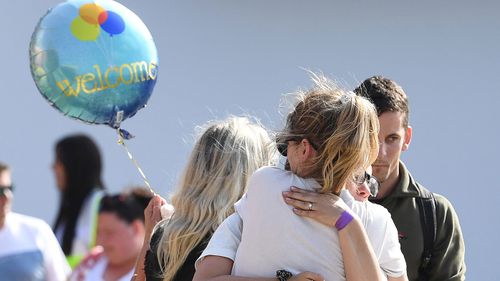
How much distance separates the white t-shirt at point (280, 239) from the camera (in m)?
1.86

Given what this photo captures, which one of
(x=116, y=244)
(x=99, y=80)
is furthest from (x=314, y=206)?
(x=116, y=244)

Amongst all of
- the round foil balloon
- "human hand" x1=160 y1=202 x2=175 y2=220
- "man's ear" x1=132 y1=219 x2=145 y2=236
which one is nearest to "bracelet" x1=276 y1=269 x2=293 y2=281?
"human hand" x1=160 y1=202 x2=175 y2=220

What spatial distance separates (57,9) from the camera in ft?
9.44

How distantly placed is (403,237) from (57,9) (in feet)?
3.86

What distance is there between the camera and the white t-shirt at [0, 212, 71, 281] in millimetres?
3494

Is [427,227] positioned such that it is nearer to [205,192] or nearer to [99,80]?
[205,192]

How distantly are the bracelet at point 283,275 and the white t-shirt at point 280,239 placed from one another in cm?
1

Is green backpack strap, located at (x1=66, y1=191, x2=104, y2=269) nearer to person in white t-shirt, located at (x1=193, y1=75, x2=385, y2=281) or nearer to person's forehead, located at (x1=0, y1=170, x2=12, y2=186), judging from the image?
person's forehead, located at (x1=0, y1=170, x2=12, y2=186)

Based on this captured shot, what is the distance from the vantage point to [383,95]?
272 centimetres

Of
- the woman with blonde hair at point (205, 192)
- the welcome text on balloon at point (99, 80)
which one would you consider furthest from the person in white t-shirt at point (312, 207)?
the welcome text on balloon at point (99, 80)

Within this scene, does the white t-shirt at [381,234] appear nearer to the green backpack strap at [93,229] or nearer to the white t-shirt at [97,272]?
the white t-shirt at [97,272]

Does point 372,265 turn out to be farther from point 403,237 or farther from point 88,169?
point 88,169

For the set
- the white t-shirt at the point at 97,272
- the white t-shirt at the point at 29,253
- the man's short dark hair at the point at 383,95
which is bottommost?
the white t-shirt at the point at 29,253

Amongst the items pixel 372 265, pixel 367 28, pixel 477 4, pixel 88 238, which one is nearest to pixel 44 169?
pixel 88 238
